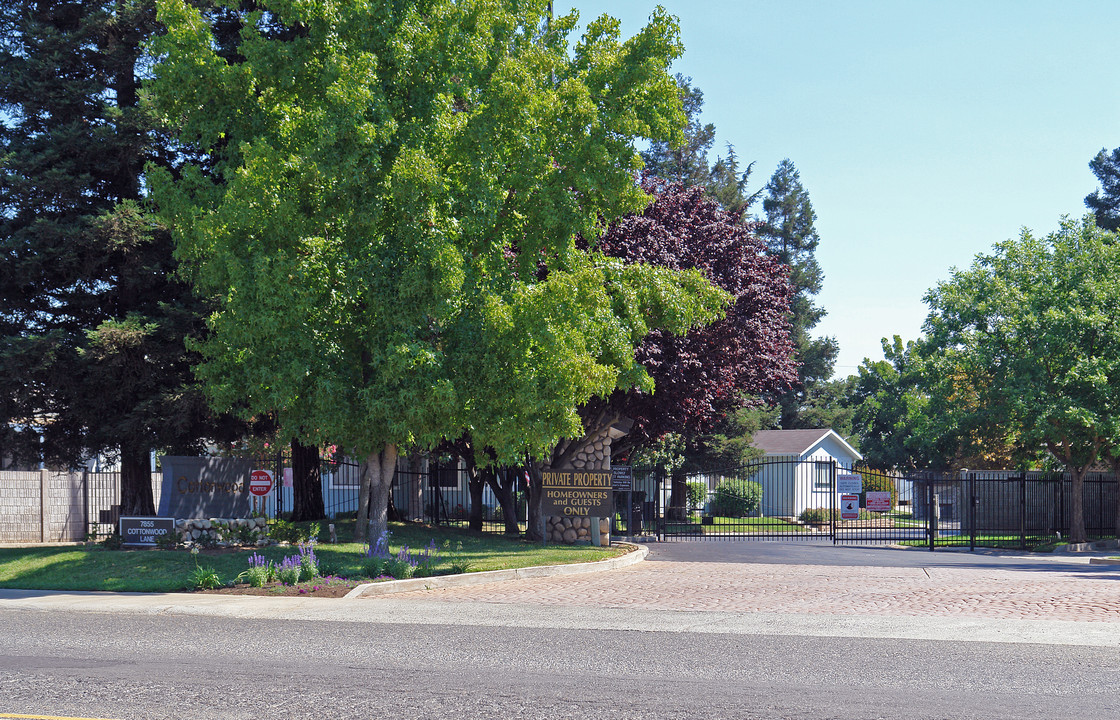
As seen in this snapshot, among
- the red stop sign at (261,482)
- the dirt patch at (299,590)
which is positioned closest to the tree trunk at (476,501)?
the red stop sign at (261,482)

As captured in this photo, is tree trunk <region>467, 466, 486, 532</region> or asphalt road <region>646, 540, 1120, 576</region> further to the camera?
tree trunk <region>467, 466, 486, 532</region>

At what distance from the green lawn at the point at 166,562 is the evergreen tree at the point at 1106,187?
→ 199 ft

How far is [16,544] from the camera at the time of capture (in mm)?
26156

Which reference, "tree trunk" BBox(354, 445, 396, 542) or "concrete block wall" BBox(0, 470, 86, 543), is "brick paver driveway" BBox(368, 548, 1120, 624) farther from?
"concrete block wall" BBox(0, 470, 86, 543)

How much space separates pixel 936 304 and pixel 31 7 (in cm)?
2717

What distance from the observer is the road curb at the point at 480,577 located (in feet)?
50.3

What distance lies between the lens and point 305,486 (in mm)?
27422

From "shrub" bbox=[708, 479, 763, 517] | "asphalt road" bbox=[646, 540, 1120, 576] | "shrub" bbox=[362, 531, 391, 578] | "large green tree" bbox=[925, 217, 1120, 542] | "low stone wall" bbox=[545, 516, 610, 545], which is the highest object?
"large green tree" bbox=[925, 217, 1120, 542]

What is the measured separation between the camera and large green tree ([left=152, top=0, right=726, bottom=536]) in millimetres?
17219

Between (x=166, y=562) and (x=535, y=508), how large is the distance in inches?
442

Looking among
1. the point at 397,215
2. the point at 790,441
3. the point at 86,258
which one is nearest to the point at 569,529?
the point at 397,215

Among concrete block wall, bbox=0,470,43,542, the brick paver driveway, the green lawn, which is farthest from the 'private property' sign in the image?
concrete block wall, bbox=0,470,43,542

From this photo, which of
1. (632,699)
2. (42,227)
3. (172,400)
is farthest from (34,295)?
(632,699)

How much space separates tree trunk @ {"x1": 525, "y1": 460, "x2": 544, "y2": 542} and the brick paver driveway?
551 centimetres
